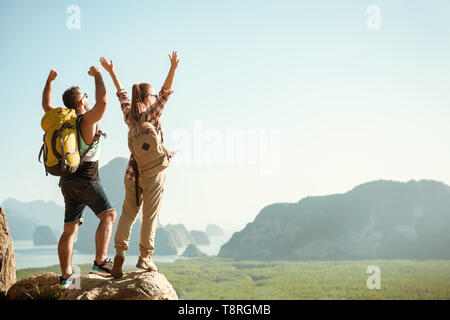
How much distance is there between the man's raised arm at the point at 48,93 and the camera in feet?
20.2

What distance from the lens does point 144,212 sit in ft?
18.8

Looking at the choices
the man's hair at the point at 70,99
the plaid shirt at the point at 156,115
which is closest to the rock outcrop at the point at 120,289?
the plaid shirt at the point at 156,115

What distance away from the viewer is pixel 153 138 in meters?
5.62

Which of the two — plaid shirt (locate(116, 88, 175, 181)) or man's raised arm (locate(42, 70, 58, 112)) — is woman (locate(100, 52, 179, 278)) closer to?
plaid shirt (locate(116, 88, 175, 181))

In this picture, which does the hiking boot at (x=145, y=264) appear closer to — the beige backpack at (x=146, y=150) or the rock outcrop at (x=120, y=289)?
the rock outcrop at (x=120, y=289)

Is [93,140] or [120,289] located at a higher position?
[93,140]

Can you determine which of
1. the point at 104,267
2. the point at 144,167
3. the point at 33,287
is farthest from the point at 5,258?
the point at 144,167

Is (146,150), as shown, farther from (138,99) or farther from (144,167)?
(138,99)

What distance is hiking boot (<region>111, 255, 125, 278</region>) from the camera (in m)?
5.68

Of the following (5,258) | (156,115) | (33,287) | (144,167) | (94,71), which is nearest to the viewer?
(94,71)

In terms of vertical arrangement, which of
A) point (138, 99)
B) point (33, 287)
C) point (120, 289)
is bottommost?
point (33, 287)

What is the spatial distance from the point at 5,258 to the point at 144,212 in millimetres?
3927
